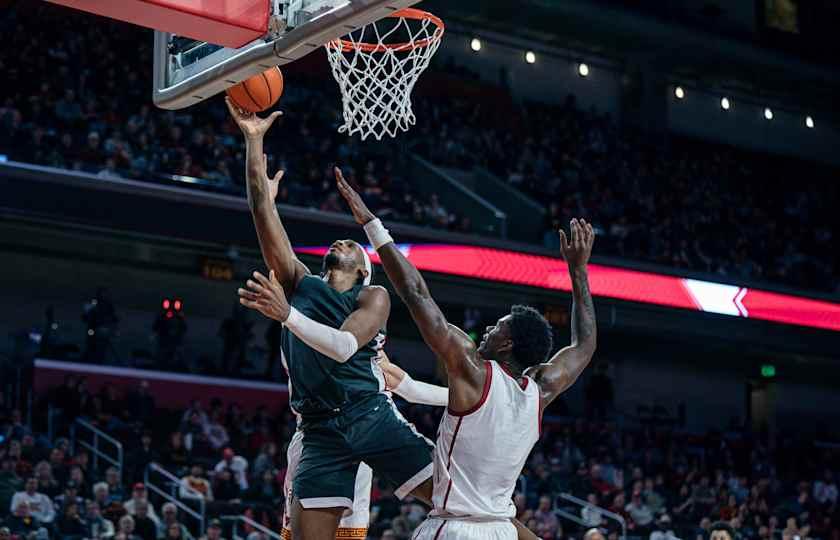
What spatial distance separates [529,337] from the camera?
527 cm

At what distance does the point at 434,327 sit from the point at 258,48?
187cm

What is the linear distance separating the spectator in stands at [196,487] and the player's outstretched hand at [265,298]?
9.46m

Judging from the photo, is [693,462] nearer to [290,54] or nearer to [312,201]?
[312,201]

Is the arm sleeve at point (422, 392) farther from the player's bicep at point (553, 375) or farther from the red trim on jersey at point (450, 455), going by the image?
the red trim on jersey at point (450, 455)

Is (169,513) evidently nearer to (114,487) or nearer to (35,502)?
(114,487)

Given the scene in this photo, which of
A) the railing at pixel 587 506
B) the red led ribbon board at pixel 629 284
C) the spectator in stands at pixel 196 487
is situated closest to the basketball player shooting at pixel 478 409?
the spectator in stands at pixel 196 487

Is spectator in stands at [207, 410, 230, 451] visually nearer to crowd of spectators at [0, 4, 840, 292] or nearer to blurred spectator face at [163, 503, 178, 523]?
blurred spectator face at [163, 503, 178, 523]

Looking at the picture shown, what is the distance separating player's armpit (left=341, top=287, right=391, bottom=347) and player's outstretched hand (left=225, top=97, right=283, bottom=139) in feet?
3.26

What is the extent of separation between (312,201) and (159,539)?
777 cm

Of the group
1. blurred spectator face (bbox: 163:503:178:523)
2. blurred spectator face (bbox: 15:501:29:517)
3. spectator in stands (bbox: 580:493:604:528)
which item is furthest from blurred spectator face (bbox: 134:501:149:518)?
spectator in stands (bbox: 580:493:604:528)

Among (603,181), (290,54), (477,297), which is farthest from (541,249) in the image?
(290,54)

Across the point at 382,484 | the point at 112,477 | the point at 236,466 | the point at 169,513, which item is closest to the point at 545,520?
the point at 382,484

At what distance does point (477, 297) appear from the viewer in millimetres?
23062

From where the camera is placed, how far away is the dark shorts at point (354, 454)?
5.84 meters
